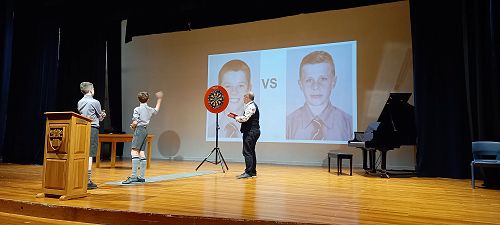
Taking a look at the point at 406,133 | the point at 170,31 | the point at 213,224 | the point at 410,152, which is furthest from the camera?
the point at 170,31

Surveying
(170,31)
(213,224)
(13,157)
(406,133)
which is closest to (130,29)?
(170,31)

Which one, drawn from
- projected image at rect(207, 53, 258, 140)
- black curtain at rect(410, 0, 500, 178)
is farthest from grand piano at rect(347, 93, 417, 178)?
projected image at rect(207, 53, 258, 140)

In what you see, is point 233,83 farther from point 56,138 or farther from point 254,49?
point 56,138

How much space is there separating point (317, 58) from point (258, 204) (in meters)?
5.11

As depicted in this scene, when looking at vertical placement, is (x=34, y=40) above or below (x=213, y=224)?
above

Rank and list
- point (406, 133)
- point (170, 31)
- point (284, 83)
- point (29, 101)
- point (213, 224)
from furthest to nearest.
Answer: point (170, 31), point (284, 83), point (29, 101), point (406, 133), point (213, 224)

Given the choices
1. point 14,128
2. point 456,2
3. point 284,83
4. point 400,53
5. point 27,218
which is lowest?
point 27,218

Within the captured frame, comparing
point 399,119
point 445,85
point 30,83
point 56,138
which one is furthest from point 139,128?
point 445,85

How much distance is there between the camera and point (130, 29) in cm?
978

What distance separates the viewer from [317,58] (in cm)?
778

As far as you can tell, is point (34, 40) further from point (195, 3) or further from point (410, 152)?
point (410, 152)

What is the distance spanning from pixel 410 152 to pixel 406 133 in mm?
1289

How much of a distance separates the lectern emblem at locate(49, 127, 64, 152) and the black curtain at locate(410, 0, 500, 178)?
16.7 feet

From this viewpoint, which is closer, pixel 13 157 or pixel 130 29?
pixel 13 157
